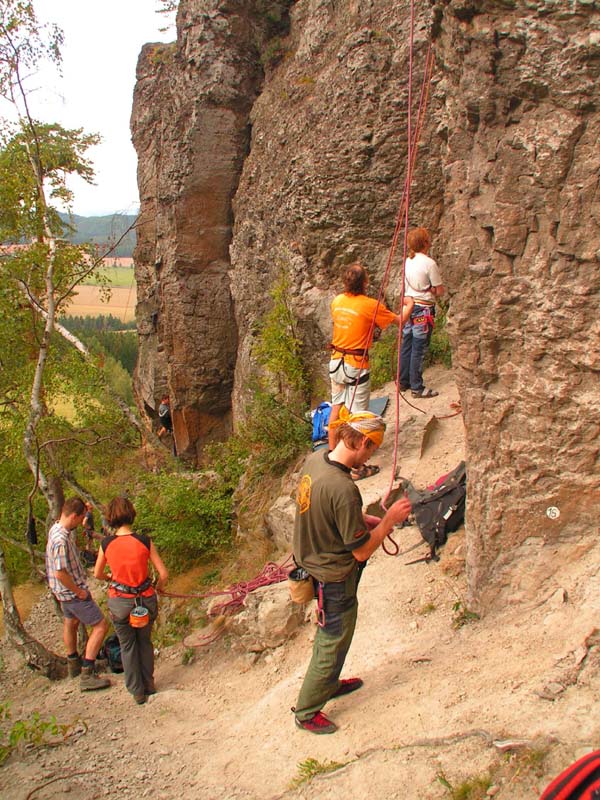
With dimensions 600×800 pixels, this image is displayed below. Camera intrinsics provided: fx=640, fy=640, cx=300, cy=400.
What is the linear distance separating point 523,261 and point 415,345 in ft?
13.1

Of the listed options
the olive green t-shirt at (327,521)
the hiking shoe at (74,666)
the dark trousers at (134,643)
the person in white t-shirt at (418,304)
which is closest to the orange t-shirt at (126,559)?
the dark trousers at (134,643)

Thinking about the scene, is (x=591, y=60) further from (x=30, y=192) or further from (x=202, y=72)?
(x=202, y=72)

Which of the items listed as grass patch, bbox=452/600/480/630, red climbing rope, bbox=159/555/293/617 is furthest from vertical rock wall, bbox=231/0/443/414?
grass patch, bbox=452/600/480/630

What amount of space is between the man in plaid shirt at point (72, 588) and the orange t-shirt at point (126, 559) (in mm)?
682

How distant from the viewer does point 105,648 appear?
6.33 m

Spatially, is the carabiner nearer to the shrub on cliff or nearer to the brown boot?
the brown boot

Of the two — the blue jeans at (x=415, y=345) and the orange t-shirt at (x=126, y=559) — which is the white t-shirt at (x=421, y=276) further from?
the orange t-shirt at (x=126, y=559)

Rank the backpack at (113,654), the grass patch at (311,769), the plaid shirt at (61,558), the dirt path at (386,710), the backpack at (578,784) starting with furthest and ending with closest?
the backpack at (113,654), the plaid shirt at (61,558), the grass patch at (311,769), the dirt path at (386,710), the backpack at (578,784)

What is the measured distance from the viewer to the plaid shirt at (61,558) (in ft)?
18.8

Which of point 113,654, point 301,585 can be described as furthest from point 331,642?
point 113,654

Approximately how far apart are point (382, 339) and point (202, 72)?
7.43 meters

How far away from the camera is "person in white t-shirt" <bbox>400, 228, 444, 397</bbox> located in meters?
7.07

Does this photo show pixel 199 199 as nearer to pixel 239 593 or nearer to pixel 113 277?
pixel 113 277

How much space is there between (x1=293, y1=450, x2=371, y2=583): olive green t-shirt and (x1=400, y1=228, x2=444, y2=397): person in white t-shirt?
3.90 m
